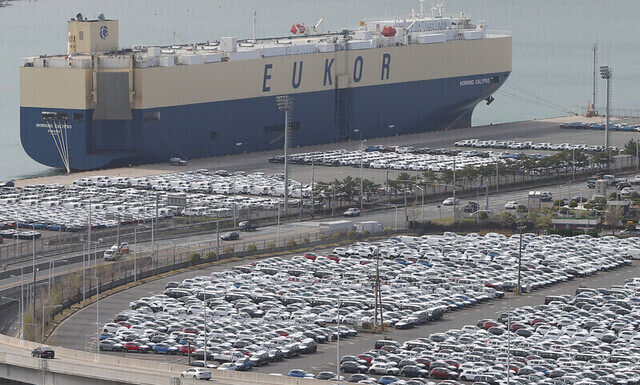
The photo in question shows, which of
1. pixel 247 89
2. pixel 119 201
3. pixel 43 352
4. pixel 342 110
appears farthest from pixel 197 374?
pixel 342 110

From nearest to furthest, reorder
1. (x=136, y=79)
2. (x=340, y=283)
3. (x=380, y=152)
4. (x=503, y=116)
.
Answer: (x=340, y=283), (x=136, y=79), (x=380, y=152), (x=503, y=116)

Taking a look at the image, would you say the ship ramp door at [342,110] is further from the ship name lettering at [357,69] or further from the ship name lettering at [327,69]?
the ship name lettering at [357,69]

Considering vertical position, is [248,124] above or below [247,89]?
below

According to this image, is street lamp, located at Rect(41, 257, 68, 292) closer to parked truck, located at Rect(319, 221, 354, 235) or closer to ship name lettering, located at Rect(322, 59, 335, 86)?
parked truck, located at Rect(319, 221, 354, 235)

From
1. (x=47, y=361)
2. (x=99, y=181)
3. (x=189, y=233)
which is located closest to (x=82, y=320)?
(x=47, y=361)

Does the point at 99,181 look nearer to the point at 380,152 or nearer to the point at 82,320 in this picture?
the point at 380,152

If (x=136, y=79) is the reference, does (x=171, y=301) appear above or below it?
below

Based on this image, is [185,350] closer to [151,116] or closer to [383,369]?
[383,369]
